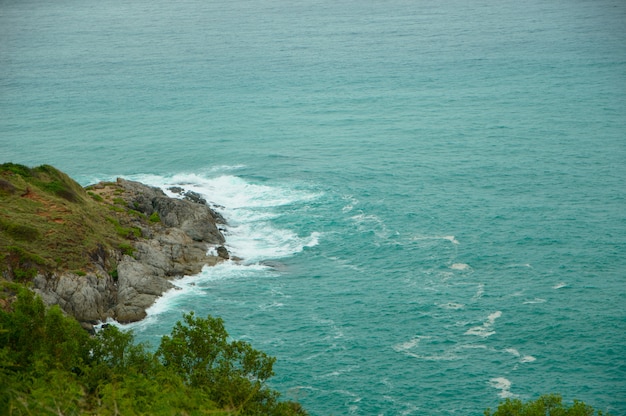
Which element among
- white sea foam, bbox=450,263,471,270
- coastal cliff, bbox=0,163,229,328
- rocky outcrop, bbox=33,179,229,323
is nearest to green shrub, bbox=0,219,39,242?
coastal cliff, bbox=0,163,229,328

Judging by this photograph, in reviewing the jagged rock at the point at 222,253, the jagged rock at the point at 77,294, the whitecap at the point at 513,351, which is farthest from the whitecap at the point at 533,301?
the jagged rock at the point at 77,294

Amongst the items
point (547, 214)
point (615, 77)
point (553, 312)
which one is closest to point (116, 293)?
point (553, 312)

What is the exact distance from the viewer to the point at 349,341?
86625mm

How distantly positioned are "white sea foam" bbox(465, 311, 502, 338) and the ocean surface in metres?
0.32

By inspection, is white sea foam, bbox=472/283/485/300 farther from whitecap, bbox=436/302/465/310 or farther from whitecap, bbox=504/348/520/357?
whitecap, bbox=504/348/520/357

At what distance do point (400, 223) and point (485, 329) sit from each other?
33.4 meters

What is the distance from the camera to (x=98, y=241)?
9788cm

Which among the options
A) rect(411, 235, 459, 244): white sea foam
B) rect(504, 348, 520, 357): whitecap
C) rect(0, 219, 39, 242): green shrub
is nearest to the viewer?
rect(504, 348, 520, 357): whitecap

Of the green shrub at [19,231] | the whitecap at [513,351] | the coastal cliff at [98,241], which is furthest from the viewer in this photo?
the green shrub at [19,231]

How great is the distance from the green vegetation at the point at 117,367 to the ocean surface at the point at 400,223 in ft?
55.6

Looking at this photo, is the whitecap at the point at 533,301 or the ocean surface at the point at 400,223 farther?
the whitecap at the point at 533,301

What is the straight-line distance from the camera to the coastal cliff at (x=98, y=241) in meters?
88.1

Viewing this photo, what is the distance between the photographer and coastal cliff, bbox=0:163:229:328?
8806 centimetres

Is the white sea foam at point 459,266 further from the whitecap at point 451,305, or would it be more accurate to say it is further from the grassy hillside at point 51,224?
the grassy hillside at point 51,224
